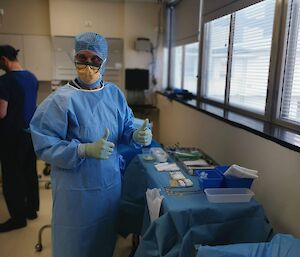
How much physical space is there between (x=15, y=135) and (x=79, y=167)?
1226 millimetres

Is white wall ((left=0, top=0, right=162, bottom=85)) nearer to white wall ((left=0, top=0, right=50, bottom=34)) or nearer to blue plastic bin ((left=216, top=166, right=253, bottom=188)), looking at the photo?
white wall ((left=0, top=0, right=50, bottom=34))

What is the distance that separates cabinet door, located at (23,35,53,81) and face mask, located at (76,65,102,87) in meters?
2.84

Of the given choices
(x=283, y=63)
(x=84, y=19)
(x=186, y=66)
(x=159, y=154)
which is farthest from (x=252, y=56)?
(x=84, y=19)

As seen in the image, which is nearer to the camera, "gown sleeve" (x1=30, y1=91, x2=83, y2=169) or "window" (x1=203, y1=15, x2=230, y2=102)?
"gown sleeve" (x1=30, y1=91, x2=83, y2=169)

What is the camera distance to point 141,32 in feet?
14.0

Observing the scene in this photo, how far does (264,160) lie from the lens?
1698 millimetres

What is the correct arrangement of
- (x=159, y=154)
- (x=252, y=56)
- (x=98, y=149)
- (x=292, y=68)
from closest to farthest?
(x=98, y=149) < (x=292, y=68) < (x=159, y=154) < (x=252, y=56)

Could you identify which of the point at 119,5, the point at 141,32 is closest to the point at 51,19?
the point at 119,5

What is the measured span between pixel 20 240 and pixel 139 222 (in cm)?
104

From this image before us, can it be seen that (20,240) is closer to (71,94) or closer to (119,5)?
(71,94)

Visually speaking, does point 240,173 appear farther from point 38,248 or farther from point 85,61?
point 38,248

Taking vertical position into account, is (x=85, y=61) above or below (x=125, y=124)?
above

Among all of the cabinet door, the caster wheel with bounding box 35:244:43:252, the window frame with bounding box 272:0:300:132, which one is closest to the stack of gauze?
the window frame with bounding box 272:0:300:132

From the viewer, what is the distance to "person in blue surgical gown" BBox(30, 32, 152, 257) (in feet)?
4.75
